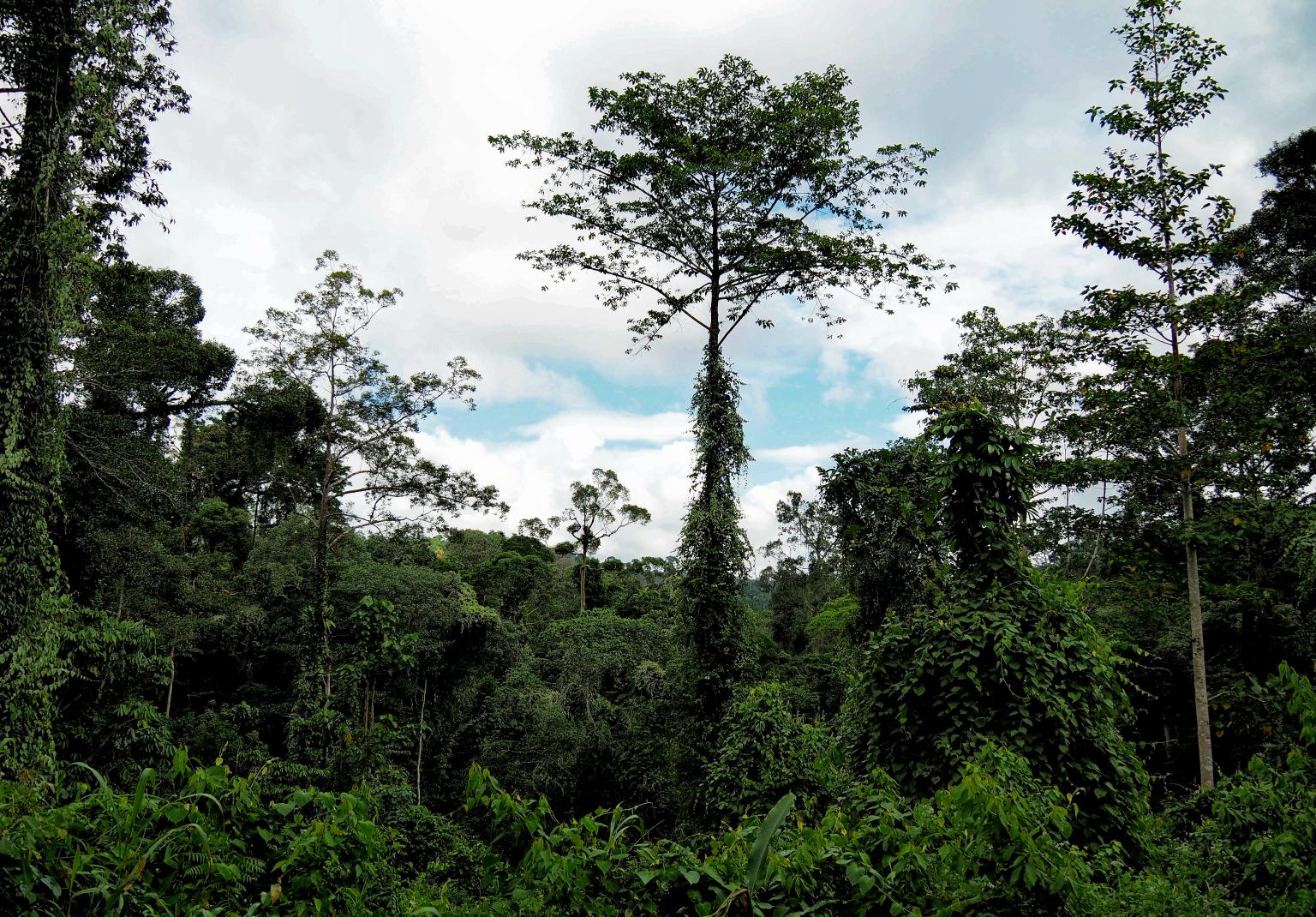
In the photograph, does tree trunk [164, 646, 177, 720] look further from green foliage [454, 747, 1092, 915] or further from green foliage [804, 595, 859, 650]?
Answer: green foliage [454, 747, 1092, 915]

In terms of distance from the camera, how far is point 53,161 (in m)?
7.50

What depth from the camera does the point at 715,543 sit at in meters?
11.6

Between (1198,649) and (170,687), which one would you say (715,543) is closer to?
(1198,649)

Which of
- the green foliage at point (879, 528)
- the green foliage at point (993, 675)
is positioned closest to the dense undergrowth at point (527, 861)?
the green foliage at point (993, 675)

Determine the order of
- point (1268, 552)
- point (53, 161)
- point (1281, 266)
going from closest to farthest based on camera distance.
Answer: point (53, 161) → point (1268, 552) → point (1281, 266)

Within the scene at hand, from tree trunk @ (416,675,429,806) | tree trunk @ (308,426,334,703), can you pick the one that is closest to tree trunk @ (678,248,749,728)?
tree trunk @ (308,426,334,703)

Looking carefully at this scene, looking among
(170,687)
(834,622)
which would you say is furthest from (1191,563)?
(170,687)

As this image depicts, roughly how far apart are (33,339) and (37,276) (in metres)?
0.66

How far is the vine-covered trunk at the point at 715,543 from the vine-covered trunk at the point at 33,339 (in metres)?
7.97

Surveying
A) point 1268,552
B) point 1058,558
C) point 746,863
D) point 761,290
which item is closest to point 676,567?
→ point 761,290

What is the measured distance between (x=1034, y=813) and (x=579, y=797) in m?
16.3

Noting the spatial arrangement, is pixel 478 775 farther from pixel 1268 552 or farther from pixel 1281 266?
pixel 1281 266

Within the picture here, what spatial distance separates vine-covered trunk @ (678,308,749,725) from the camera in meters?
11.3

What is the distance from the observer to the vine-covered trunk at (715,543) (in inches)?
444
